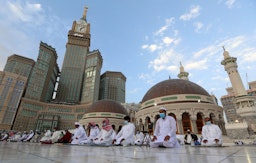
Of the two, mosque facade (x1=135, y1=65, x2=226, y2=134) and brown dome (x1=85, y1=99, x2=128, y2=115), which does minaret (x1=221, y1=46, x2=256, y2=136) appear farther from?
brown dome (x1=85, y1=99, x2=128, y2=115)

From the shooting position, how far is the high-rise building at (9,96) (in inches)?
1572

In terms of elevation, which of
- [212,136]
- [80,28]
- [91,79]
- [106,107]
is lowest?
[212,136]

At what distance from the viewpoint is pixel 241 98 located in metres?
30.2

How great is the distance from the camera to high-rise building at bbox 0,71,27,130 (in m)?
39.9

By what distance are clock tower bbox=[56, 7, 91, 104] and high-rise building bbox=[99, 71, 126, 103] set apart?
38.0ft

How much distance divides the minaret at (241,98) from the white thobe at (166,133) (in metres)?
27.3

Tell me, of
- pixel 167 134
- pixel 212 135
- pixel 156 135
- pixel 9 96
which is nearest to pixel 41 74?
pixel 9 96

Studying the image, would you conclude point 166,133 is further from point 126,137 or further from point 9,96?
point 9,96

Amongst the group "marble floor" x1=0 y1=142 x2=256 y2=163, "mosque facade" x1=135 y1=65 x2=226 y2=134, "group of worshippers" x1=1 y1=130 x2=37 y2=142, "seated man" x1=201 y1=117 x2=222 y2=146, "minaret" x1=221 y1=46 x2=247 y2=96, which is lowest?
"group of worshippers" x1=1 y1=130 x2=37 y2=142

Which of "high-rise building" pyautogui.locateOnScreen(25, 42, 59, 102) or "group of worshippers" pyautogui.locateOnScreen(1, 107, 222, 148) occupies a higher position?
"high-rise building" pyautogui.locateOnScreen(25, 42, 59, 102)

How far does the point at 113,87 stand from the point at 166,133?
219ft

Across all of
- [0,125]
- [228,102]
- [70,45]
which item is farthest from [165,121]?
[228,102]

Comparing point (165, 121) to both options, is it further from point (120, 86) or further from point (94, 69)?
point (120, 86)

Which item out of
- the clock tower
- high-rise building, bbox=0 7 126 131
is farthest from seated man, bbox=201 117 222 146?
the clock tower
